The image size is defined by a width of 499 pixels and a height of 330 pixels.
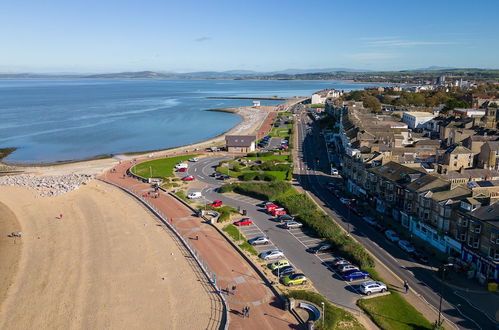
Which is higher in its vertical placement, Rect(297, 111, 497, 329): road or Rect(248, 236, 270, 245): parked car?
Rect(248, 236, 270, 245): parked car

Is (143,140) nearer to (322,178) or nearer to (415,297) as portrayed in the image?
(322,178)

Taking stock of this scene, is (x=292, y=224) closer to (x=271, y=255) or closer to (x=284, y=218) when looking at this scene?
(x=284, y=218)

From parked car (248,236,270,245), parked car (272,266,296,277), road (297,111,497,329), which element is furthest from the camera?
parked car (248,236,270,245)

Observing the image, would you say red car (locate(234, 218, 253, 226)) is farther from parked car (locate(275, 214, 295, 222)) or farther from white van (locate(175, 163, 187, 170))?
white van (locate(175, 163, 187, 170))

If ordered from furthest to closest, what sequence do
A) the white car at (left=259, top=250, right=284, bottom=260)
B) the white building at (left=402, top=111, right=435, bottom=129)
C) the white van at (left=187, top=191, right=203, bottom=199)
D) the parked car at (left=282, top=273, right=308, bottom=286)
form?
the white building at (left=402, top=111, right=435, bottom=129), the white van at (left=187, top=191, right=203, bottom=199), the white car at (left=259, top=250, right=284, bottom=260), the parked car at (left=282, top=273, right=308, bottom=286)

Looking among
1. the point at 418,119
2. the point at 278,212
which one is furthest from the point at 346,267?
the point at 418,119

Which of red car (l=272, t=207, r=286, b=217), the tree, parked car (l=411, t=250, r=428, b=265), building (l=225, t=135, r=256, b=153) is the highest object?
the tree

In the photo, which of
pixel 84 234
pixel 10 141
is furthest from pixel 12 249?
pixel 10 141

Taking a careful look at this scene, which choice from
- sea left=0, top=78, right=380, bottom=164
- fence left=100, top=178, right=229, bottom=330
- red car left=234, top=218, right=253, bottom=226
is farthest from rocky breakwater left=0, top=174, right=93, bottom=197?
red car left=234, top=218, right=253, bottom=226
